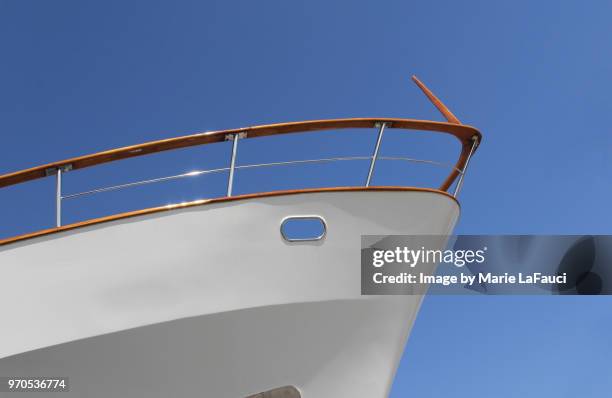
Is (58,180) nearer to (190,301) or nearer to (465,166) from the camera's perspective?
(190,301)

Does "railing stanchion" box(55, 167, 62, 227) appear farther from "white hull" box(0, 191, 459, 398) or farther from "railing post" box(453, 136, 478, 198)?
"railing post" box(453, 136, 478, 198)

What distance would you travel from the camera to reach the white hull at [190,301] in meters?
4.51

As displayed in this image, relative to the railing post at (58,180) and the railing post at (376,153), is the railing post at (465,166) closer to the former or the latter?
the railing post at (376,153)

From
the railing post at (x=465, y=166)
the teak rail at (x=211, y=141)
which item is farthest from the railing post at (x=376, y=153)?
the railing post at (x=465, y=166)

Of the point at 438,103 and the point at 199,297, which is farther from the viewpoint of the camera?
the point at 438,103

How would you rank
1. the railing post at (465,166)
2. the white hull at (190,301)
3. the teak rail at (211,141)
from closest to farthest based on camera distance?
the white hull at (190,301)
the teak rail at (211,141)
the railing post at (465,166)

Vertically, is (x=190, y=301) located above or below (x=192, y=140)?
below

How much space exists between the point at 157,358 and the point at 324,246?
152cm

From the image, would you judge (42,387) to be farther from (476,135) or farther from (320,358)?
(476,135)

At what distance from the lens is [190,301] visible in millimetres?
4539

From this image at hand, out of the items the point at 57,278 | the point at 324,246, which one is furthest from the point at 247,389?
the point at 57,278

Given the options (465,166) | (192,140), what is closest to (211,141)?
(192,140)

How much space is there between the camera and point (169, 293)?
4535mm

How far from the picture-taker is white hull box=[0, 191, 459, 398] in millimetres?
4508
